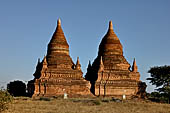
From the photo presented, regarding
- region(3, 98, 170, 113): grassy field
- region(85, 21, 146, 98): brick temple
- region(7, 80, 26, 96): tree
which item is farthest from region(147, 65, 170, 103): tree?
region(7, 80, 26, 96): tree

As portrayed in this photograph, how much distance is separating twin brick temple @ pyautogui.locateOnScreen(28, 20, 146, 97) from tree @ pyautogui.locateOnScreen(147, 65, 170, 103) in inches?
99.1

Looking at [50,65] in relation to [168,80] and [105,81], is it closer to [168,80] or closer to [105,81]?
[105,81]

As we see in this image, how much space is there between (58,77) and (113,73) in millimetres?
7150

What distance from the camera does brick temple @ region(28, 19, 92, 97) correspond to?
3588 cm

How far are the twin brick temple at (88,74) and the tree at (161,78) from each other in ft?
8.26

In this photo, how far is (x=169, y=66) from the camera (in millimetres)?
37344

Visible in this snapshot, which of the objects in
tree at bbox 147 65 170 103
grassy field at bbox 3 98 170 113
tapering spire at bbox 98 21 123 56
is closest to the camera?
grassy field at bbox 3 98 170 113

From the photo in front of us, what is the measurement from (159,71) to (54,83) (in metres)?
12.8

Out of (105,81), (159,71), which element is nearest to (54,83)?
(105,81)

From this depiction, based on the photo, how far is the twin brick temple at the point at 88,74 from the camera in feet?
119

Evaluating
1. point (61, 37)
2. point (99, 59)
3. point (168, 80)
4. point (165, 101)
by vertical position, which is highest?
point (61, 37)

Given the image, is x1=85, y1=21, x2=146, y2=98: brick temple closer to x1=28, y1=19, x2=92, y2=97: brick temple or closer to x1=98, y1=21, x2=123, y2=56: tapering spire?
x1=98, y1=21, x2=123, y2=56: tapering spire

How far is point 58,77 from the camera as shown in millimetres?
36812

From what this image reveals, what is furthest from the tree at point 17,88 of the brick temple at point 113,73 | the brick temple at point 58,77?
the brick temple at point 113,73
